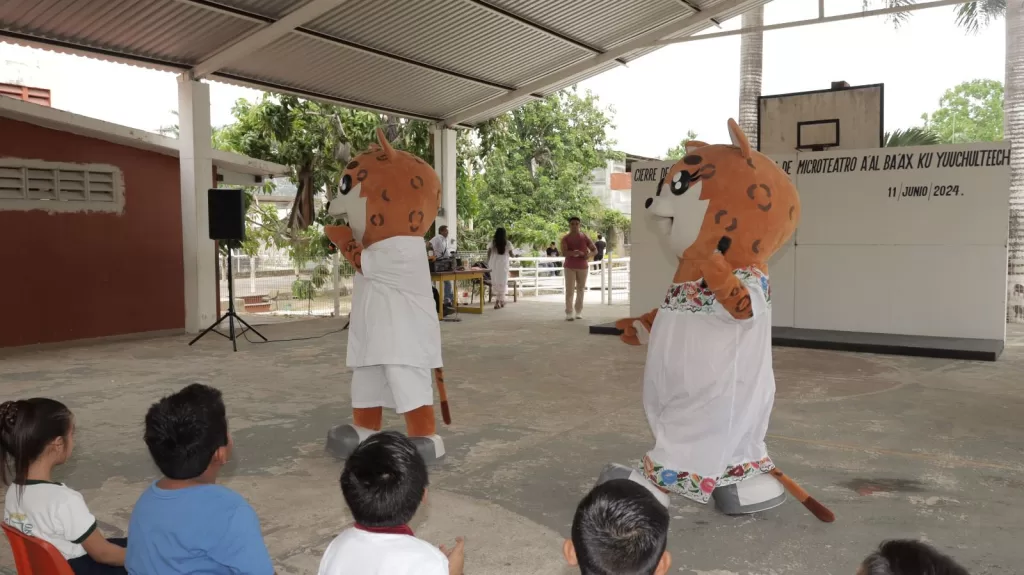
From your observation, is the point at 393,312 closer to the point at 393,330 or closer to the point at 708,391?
the point at 393,330

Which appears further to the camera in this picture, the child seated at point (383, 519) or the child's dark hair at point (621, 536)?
the child seated at point (383, 519)

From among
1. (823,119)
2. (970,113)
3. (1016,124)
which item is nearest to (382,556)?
(823,119)

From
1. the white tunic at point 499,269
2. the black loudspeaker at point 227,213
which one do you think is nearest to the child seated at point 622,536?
the black loudspeaker at point 227,213

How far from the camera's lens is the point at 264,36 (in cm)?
927

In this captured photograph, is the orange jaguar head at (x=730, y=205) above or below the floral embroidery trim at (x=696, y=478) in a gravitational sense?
above

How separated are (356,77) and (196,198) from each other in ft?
9.62

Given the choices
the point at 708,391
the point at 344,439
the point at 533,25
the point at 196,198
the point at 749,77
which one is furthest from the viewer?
the point at 749,77

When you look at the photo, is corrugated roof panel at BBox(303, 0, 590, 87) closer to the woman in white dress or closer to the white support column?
the white support column

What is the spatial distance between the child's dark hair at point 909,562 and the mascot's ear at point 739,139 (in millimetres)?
2566

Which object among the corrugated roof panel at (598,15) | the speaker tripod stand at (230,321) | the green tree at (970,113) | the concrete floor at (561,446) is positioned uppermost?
the green tree at (970,113)

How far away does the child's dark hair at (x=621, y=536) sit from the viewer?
5.06 ft

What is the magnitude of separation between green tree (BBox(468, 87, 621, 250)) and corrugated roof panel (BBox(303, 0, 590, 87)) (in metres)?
9.37

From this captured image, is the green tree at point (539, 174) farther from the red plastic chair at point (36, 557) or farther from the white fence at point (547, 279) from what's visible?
the red plastic chair at point (36, 557)

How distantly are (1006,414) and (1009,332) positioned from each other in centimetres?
566
